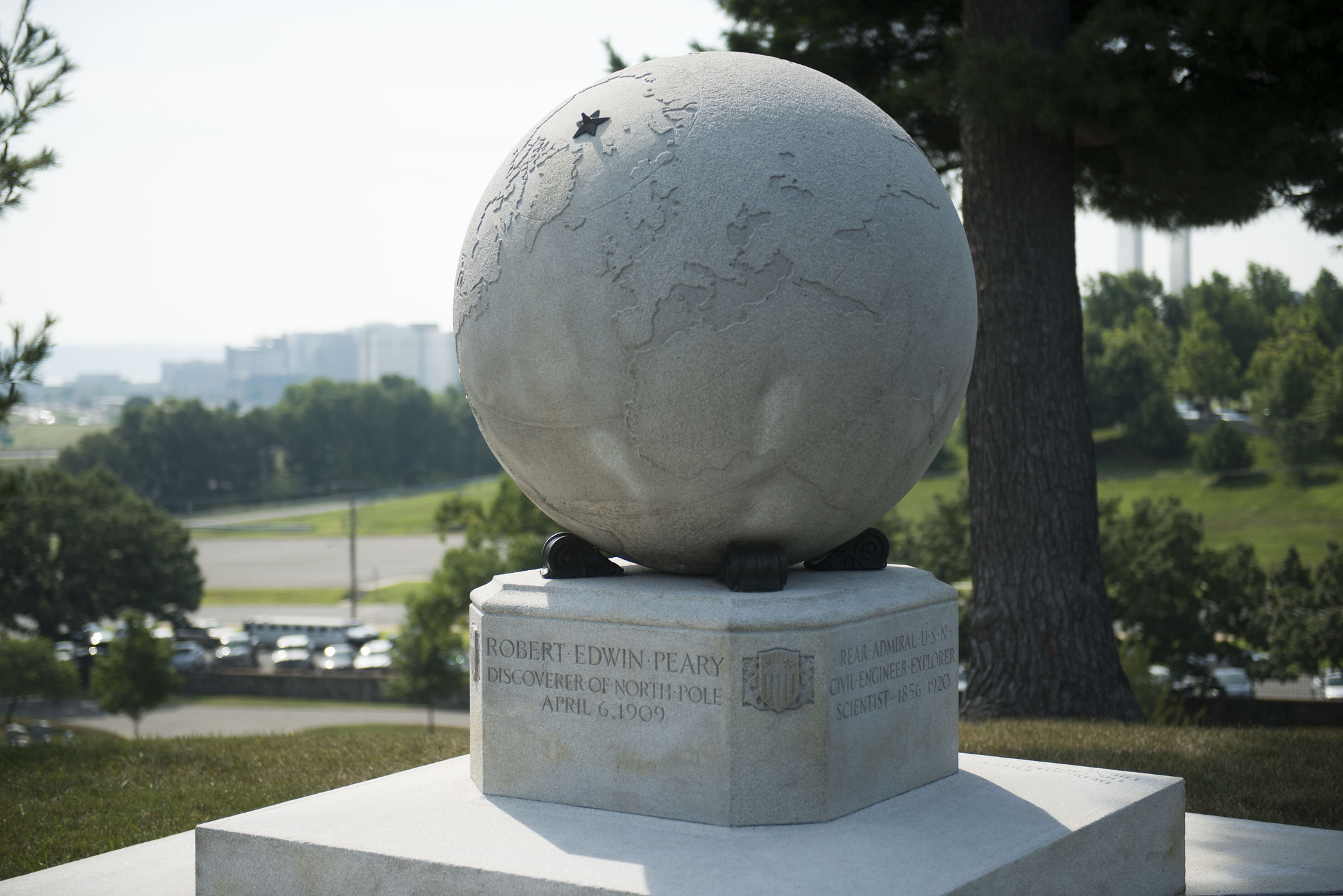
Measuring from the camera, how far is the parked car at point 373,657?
45.9 metres

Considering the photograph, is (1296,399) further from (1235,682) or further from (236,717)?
(236,717)

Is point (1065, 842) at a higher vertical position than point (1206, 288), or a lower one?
lower

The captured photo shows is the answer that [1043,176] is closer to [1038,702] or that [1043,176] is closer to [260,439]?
[1038,702]

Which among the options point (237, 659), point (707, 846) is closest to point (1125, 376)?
point (237, 659)

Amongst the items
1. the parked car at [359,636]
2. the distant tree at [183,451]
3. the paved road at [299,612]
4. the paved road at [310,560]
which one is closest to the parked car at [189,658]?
the parked car at [359,636]

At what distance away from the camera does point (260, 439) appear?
93875 mm

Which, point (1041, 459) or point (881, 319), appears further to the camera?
point (1041, 459)

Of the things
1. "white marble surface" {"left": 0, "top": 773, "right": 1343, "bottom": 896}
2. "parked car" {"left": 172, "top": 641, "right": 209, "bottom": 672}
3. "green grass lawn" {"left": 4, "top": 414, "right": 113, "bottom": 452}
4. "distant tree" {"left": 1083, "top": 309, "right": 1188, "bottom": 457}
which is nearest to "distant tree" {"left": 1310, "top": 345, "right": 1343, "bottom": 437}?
"distant tree" {"left": 1083, "top": 309, "right": 1188, "bottom": 457}

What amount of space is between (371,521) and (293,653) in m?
42.2

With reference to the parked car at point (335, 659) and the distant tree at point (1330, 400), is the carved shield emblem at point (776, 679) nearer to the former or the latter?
the parked car at point (335, 659)

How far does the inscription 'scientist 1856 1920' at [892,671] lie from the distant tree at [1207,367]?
7128cm

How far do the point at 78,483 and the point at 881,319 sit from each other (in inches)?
2012

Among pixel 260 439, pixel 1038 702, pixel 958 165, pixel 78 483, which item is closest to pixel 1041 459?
pixel 1038 702

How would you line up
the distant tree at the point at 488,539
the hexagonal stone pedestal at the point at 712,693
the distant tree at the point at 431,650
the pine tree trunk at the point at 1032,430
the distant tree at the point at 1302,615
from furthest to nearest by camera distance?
the distant tree at the point at 431,650 < the distant tree at the point at 488,539 < the distant tree at the point at 1302,615 < the pine tree trunk at the point at 1032,430 < the hexagonal stone pedestal at the point at 712,693
